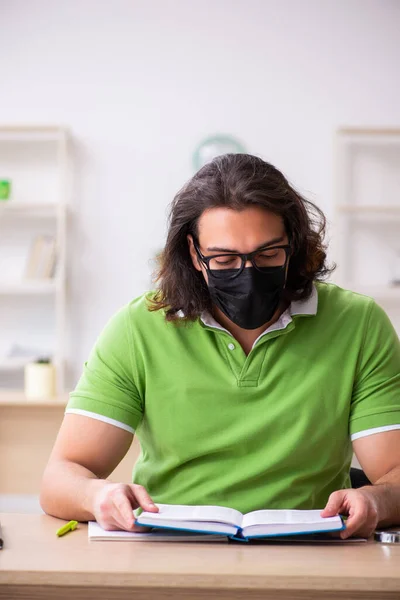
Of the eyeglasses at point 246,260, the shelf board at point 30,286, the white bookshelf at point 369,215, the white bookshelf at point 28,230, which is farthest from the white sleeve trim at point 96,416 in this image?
the white bookshelf at point 369,215

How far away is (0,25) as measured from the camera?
174 inches

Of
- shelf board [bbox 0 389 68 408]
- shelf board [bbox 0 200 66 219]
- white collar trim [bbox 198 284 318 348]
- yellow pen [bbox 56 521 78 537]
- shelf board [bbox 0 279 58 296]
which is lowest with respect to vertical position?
shelf board [bbox 0 389 68 408]

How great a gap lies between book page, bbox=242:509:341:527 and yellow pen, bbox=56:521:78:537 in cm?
28

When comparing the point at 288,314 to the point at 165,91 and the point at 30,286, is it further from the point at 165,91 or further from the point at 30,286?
the point at 165,91

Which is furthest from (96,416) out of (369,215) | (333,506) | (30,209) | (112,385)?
(369,215)

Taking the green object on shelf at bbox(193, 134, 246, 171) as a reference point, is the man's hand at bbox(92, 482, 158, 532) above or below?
below

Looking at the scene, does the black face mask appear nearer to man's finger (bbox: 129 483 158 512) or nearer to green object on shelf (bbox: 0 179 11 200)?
man's finger (bbox: 129 483 158 512)

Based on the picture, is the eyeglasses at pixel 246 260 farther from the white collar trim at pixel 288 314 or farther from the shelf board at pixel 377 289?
the shelf board at pixel 377 289

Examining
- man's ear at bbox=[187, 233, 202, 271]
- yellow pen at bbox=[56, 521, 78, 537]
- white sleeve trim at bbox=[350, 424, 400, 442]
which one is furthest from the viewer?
man's ear at bbox=[187, 233, 202, 271]

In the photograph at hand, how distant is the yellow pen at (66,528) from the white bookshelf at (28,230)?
299 cm

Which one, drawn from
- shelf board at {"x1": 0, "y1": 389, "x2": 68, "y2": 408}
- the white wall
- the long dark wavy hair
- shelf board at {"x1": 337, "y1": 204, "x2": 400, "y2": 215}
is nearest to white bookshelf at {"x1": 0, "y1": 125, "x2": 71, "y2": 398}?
the white wall

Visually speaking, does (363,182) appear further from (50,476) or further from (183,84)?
(50,476)

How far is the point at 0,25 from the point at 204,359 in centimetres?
343

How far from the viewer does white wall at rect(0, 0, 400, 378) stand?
14.3 ft
